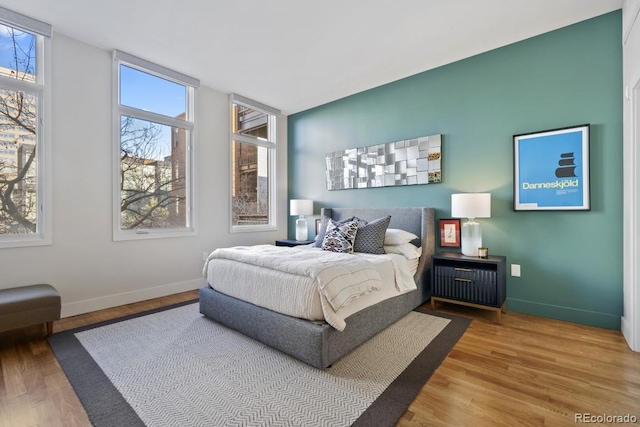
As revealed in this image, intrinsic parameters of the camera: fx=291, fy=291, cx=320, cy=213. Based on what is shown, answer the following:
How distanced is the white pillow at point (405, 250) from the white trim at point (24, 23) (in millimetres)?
3948

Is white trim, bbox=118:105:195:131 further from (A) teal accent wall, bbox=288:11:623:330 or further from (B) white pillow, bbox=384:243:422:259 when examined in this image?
(B) white pillow, bbox=384:243:422:259

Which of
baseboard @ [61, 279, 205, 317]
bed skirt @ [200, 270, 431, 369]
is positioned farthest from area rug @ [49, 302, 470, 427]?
baseboard @ [61, 279, 205, 317]

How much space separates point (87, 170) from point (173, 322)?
1.86 m

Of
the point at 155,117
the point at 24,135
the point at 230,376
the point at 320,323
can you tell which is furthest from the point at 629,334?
→ the point at 24,135

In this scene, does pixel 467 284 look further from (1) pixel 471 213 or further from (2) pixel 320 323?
(2) pixel 320 323

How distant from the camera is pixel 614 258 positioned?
258 centimetres

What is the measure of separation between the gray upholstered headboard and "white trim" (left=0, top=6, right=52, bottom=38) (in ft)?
12.5

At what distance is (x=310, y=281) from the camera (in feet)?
6.53

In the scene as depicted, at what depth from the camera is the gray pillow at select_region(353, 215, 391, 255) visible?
309cm

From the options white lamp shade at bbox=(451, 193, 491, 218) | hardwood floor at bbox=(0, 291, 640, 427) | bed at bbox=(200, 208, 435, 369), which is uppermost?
white lamp shade at bbox=(451, 193, 491, 218)

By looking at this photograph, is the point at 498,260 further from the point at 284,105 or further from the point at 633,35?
the point at 284,105

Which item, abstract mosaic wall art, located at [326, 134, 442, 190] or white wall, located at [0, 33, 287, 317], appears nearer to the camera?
white wall, located at [0, 33, 287, 317]

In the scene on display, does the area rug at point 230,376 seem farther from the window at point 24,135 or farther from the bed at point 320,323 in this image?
the window at point 24,135

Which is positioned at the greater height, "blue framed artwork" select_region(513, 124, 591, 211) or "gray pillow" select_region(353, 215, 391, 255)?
"blue framed artwork" select_region(513, 124, 591, 211)
